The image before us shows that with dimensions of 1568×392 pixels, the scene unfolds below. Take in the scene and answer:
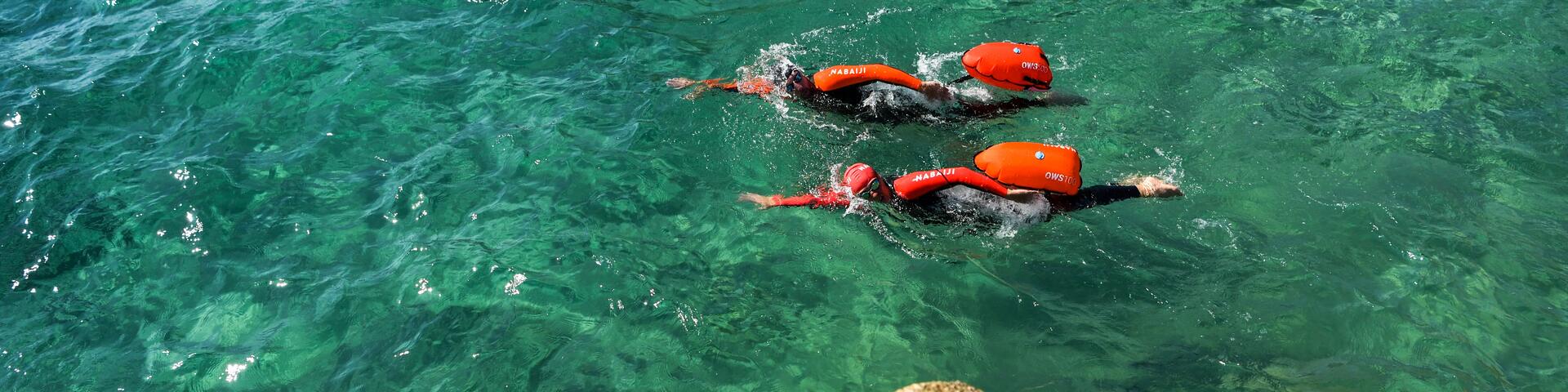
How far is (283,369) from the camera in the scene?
17.7 feet

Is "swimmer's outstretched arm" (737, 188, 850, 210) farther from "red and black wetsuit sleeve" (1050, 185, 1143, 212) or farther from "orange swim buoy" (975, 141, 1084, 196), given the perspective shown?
"red and black wetsuit sleeve" (1050, 185, 1143, 212)

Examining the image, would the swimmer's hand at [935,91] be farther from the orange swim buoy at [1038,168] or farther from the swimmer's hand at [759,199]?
the swimmer's hand at [759,199]

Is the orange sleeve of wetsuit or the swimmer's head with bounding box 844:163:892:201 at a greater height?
the orange sleeve of wetsuit

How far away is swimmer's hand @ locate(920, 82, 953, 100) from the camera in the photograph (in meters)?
7.16

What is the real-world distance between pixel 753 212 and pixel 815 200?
24.4 inches

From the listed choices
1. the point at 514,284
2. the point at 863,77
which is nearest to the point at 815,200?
the point at 863,77

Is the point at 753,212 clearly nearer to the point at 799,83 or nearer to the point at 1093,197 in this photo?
the point at 799,83

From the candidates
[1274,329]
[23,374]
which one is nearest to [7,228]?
[23,374]

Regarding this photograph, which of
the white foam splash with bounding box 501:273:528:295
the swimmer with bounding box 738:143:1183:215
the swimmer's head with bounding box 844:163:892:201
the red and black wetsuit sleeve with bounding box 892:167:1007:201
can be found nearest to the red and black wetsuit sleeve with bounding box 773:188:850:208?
the swimmer with bounding box 738:143:1183:215

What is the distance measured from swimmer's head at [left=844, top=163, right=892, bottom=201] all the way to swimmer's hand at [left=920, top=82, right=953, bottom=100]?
1623 mm

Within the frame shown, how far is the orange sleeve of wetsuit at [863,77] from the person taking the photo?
691cm

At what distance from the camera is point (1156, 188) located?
608 centimetres

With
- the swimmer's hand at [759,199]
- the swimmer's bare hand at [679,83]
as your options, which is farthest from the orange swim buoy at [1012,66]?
the swimmer's bare hand at [679,83]

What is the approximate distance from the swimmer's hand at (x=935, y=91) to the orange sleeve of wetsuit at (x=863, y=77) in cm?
15
